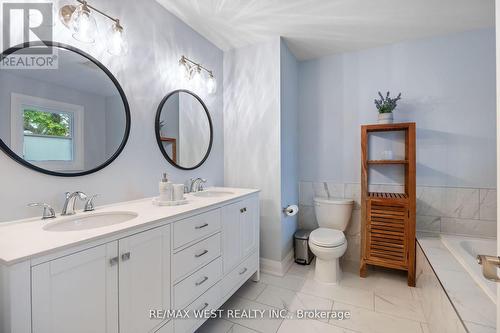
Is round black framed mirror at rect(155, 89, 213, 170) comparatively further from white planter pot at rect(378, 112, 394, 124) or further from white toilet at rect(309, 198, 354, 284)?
white planter pot at rect(378, 112, 394, 124)

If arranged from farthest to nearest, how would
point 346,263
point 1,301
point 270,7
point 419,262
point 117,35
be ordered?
point 346,263
point 419,262
point 270,7
point 117,35
point 1,301

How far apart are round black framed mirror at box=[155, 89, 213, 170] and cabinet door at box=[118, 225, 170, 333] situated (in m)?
0.90

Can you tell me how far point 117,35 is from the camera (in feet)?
4.66

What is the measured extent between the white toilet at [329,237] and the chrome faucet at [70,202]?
186 cm

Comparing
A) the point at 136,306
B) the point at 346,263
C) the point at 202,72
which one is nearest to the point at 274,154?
the point at 202,72

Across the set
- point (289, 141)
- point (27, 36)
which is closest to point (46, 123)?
point (27, 36)

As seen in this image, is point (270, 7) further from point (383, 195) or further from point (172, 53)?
point (383, 195)

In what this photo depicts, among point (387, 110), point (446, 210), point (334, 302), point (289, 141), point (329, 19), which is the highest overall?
point (329, 19)

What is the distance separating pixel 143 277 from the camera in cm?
108

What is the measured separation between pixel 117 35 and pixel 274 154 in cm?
158

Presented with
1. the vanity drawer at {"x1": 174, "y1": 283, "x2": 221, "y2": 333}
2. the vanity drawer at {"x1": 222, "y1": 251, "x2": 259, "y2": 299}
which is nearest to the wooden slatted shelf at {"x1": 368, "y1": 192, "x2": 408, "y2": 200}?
the vanity drawer at {"x1": 222, "y1": 251, "x2": 259, "y2": 299}

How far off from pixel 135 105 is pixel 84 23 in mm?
524

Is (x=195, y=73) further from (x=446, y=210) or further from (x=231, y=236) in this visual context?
(x=446, y=210)

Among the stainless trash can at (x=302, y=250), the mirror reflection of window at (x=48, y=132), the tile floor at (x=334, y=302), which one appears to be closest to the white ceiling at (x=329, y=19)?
the mirror reflection of window at (x=48, y=132)
